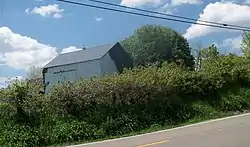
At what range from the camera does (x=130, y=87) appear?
1938 centimetres

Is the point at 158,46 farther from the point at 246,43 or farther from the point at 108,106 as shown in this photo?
the point at 108,106

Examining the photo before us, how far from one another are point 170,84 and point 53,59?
36.0 meters

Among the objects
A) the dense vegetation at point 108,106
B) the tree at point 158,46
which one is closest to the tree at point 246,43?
the tree at point 158,46

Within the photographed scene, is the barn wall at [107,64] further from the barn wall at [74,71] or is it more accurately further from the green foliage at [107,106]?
the green foliage at [107,106]

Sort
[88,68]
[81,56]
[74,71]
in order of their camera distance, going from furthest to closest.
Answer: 1. [81,56]
2. [74,71]
3. [88,68]

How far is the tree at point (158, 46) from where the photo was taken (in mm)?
52531

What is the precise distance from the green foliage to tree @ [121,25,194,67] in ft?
95.0

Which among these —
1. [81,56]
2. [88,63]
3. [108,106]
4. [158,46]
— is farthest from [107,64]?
[108,106]

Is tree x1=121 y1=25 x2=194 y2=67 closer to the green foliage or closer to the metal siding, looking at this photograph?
the metal siding

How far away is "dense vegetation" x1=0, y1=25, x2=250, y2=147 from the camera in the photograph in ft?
54.3

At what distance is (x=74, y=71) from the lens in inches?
1961

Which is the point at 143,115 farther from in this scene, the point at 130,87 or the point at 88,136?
the point at 88,136

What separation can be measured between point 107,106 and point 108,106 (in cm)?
5

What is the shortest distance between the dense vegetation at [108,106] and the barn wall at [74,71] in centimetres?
2558
